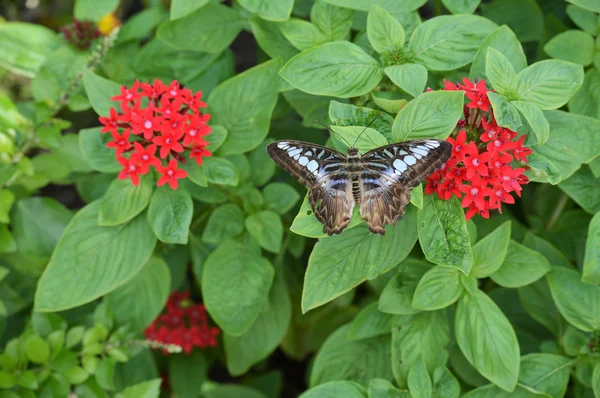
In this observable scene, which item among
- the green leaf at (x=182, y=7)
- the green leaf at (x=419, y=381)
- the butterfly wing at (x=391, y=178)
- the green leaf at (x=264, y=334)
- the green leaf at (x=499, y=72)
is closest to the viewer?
the butterfly wing at (x=391, y=178)

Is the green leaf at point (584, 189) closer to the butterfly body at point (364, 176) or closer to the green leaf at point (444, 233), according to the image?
the green leaf at point (444, 233)

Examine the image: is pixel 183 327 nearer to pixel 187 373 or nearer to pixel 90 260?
pixel 187 373

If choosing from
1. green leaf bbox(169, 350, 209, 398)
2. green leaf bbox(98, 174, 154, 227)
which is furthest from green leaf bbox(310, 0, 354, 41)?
green leaf bbox(169, 350, 209, 398)

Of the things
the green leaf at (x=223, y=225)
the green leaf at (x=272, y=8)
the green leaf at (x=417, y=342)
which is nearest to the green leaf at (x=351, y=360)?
the green leaf at (x=417, y=342)

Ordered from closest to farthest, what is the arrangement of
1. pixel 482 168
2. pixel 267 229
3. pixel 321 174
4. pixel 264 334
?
pixel 482 168 → pixel 321 174 → pixel 267 229 → pixel 264 334

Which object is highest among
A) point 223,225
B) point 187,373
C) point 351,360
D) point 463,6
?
point 463,6

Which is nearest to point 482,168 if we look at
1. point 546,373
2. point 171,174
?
point 546,373
